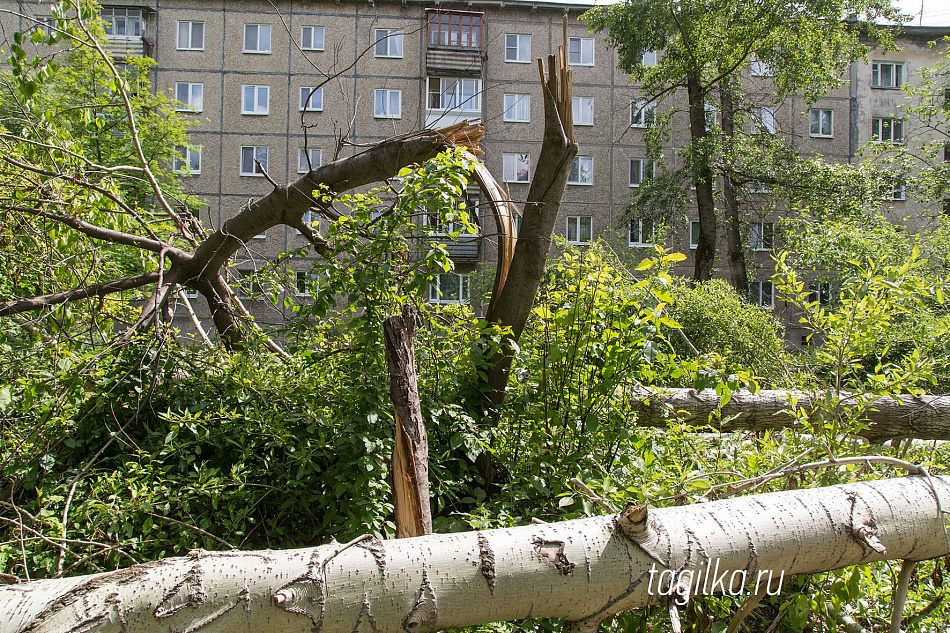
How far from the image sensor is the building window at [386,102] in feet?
84.5

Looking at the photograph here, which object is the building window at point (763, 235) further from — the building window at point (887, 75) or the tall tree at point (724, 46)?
the building window at point (887, 75)

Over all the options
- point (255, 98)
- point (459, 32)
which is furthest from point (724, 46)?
point (255, 98)

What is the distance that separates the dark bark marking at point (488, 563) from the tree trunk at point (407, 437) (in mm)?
720

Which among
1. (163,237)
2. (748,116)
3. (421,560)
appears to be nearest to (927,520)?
(421,560)

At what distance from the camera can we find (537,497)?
2.93 meters

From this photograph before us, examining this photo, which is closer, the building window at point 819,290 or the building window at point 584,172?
the building window at point 819,290

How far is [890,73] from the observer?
27.5m

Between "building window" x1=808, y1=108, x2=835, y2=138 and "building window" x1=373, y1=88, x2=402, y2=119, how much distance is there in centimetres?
1793

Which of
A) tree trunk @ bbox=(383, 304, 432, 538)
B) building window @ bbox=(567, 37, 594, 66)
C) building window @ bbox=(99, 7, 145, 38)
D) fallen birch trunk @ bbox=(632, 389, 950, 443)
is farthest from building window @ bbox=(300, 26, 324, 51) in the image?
tree trunk @ bbox=(383, 304, 432, 538)

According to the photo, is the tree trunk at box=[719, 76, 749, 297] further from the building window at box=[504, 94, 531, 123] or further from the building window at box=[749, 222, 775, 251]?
the building window at box=[504, 94, 531, 123]

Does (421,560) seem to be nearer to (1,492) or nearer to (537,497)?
(537,497)

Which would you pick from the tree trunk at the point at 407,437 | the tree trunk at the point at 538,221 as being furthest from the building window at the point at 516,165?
the tree trunk at the point at 407,437

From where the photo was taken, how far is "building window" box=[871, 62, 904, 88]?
27312mm

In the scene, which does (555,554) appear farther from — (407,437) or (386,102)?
(386,102)
